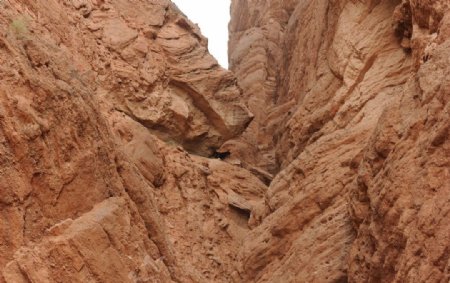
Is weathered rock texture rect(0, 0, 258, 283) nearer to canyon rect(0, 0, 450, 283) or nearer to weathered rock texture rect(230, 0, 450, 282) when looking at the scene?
canyon rect(0, 0, 450, 283)

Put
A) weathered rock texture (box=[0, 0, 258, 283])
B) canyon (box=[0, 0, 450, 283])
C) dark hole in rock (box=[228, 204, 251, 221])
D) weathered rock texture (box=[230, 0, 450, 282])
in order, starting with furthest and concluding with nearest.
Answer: dark hole in rock (box=[228, 204, 251, 221]), weathered rock texture (box=[0, 0, 258, 283]), canyon (box=[0, 0, 450, 283]), weathered rock texture (box=[230, 0, 450, 282])

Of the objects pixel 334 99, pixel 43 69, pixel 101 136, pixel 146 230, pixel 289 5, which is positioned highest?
pixel 289 5

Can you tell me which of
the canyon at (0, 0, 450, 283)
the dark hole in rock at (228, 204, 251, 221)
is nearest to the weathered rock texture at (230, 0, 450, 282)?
the canyon at (0, 0, 450, 283)

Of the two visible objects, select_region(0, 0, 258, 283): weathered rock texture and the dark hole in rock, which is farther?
the dark hole in rock

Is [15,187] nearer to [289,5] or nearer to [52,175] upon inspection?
[52,175]

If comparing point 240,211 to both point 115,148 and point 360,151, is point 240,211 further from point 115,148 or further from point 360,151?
point 115,148

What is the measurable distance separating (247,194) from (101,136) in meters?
9.96

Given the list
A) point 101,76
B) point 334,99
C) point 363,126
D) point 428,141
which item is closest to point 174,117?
point 101,76

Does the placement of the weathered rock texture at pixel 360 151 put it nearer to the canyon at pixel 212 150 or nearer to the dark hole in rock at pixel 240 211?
the canyon at pixel 212 150

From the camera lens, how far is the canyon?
10.1 m

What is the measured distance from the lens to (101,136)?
482 inches

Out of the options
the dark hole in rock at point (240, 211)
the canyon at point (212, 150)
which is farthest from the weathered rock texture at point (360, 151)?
the dark hole in rock at point (240, 211)

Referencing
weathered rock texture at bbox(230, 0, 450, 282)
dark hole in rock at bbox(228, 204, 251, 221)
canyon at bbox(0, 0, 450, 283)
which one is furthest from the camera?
dark hole in rock at bbox(228, 204, 251, 221)

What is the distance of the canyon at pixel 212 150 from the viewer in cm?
1005
